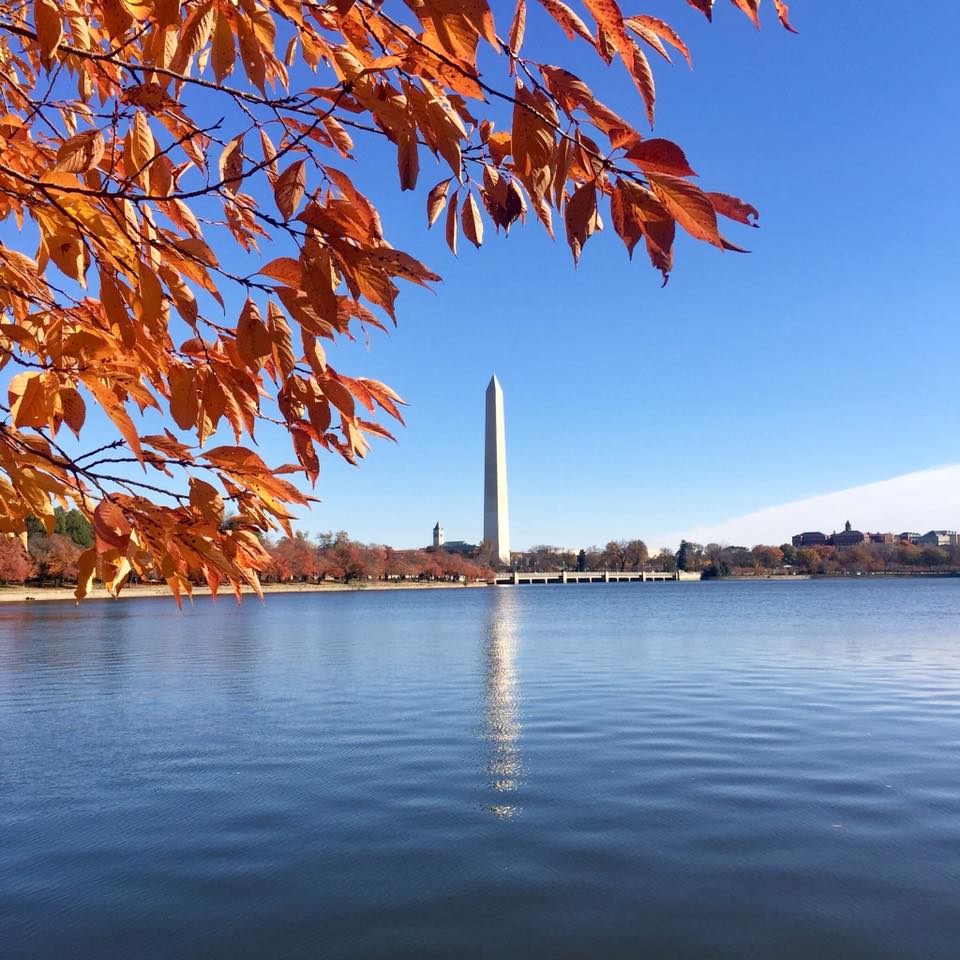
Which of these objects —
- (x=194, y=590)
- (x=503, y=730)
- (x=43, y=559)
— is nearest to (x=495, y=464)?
(x=194, y=590)

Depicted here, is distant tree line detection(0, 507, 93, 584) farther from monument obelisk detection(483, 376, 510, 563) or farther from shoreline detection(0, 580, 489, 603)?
monument obelisk detection(483, 376, 510, 563)

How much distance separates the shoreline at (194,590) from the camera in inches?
3433

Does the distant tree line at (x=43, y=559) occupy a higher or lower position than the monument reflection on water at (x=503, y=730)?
higher

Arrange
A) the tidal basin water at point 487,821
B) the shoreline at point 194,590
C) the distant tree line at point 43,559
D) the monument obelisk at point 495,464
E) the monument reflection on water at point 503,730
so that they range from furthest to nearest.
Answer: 1. the monument obelisk at point 495,464
2. the shoreline at point 194,590
3. the distant tree line at point 43,559
4. the monument reflection on water at point 503,730
5. the tidal basin water at point 487,821

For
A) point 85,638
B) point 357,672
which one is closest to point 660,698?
point 357,672

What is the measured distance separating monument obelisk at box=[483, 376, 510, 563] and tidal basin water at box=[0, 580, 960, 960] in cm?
8644

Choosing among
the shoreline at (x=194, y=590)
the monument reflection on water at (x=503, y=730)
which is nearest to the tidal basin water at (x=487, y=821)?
the monument reflection on water at (x=503, y=730)

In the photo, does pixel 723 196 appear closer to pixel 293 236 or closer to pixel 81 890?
pixel 293 236

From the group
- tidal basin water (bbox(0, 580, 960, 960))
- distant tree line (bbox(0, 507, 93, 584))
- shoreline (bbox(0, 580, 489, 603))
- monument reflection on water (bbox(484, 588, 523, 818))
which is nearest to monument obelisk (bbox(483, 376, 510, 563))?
shoreline (bbox(0, 580, 489, 603))

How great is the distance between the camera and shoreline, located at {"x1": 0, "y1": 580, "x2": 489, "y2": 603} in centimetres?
8719

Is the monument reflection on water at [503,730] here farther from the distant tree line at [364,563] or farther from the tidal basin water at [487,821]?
the distant tree line at [364,563]

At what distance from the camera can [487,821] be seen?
7.84 m

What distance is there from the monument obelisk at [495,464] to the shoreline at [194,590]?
32319 mm

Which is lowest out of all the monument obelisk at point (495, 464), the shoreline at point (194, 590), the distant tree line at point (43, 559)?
the shoreline at point (194, 590)
